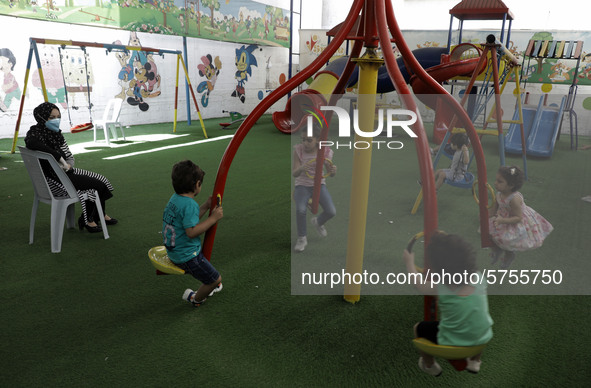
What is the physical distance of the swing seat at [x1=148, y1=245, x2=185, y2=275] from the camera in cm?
237

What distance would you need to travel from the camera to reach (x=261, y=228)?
418cm

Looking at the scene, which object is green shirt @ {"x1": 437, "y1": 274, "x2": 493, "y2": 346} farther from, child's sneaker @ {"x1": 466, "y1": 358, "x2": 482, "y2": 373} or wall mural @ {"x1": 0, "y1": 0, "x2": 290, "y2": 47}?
wall mural @ {"x1": 0, "y1": 0, "x2": 290, "y2": 47}

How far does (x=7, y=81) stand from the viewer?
8.80 metres

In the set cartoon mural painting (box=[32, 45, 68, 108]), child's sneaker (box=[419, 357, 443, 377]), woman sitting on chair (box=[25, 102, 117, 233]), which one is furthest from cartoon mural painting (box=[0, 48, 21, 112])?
child's sneaker (box=[419, 357, 443, 377])

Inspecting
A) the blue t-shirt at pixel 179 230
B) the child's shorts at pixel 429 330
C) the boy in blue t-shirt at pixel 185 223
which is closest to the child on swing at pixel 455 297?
the child's shorts at pixel 429 330

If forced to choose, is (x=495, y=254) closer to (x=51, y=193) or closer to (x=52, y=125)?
(x=51, y=193)

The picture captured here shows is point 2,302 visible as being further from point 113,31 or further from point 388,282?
point 113,31

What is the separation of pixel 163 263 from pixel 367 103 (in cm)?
146

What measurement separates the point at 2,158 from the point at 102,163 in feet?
5.75

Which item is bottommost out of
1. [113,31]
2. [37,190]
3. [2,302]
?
[2,302]

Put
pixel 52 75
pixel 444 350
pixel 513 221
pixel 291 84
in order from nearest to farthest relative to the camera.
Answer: pixel 444 350 → pixel 291 84 → pixel 513 221 → pixel 52 75

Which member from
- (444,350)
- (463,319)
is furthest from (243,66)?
(444,350)

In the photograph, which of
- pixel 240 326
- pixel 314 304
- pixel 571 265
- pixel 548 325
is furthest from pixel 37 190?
pixel 571 265

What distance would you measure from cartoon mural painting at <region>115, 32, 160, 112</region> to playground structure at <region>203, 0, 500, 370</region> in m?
10.1
